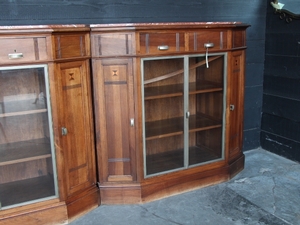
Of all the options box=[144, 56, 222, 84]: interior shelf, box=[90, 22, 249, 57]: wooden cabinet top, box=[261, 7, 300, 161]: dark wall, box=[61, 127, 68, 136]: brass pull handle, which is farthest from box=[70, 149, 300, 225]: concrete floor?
box=[90, 22, 249, 57]: wooden cabinet top

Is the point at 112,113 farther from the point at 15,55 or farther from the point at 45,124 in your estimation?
the point at 15,55

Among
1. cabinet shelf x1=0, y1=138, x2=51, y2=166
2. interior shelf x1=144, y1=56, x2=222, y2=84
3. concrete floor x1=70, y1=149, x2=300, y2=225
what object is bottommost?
concrete floor x1=70, y1=149, x2=300, y2=225

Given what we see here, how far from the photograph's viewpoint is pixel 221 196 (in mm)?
2656

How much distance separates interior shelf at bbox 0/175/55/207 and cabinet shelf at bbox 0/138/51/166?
0.17 metres

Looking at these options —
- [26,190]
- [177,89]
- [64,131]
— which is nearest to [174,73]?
[177,89]

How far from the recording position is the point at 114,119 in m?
2.46

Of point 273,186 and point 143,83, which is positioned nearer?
point 143,83

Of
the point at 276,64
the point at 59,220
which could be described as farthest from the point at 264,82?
the point at 59,220

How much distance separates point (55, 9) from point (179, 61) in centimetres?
94

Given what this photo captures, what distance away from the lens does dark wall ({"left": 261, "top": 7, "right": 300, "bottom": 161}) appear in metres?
3.17

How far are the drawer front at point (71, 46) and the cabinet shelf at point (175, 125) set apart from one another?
72cm

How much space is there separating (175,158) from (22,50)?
134 centimetres

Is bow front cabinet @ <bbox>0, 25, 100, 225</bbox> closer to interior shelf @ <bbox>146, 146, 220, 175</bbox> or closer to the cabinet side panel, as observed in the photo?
the cabinet side panel

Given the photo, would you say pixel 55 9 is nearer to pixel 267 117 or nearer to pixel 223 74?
pixel 223 74
